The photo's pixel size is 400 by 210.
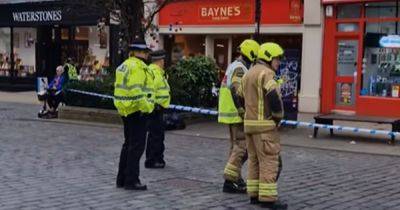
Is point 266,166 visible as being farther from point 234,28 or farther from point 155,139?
point 234,28

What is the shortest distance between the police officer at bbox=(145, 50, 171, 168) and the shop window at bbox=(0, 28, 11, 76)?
21.2 meters

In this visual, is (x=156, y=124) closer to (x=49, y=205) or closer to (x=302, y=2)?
(x=49, y=205)

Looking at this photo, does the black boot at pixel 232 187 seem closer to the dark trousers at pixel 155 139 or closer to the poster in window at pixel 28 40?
the dark trousers at pixel 155 139

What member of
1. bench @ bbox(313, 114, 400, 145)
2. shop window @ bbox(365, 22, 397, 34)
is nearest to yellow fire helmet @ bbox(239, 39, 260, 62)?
bench @ bbox(313, 114, 400, 145)

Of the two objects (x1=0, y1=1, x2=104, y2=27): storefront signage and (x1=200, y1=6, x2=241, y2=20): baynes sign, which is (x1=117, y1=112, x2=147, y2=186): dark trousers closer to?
(x1=200, y1=6, x2=241, y2=20): baynes sign

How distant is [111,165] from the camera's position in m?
9.83

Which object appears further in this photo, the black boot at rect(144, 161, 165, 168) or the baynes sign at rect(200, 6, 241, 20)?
the baynes sign at rect(200, 6, 241, 20)

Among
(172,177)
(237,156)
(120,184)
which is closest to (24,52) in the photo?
(172,177)

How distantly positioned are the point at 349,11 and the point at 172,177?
36.7 ft

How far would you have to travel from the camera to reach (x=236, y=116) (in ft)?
26.0

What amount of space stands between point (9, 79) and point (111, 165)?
20744 mm

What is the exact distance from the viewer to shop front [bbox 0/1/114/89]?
2644 centimetres

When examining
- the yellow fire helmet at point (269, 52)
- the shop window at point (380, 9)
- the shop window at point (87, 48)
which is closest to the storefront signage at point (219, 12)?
the shop window at point (380, 9)

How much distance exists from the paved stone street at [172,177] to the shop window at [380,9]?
7127 mm
